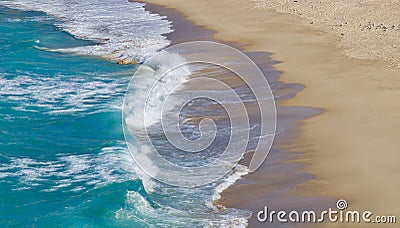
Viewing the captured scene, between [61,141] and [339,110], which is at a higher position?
[339,110]

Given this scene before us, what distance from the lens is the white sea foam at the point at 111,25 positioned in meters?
22.9

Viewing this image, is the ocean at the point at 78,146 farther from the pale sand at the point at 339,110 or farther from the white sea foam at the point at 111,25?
the pale sand at the point at 339,110

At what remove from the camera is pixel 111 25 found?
2806 cm

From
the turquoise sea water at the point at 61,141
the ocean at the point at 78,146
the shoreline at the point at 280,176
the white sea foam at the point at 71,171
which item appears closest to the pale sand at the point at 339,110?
the shoreline at the point at 280,176

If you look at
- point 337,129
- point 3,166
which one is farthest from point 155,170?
point 337,129

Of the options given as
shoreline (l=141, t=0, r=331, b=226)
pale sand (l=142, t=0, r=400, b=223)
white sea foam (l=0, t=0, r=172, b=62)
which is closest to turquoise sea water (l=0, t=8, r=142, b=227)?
white sea foam (l=0, t=0, r=172, b=62)

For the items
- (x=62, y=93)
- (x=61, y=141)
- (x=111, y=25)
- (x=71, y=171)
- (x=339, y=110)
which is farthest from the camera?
(x=111, y=25)

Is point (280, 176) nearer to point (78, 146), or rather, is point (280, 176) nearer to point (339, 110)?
point (339, 110)

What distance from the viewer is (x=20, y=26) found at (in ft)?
92.6

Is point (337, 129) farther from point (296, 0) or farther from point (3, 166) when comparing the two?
point (296, 0)

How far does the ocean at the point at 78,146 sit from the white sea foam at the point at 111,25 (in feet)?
0.37

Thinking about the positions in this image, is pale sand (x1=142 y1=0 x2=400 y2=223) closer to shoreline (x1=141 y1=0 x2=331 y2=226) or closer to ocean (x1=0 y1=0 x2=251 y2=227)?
shoreline (x1=141 y1=0 x2=331 y2=226)

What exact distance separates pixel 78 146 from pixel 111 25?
15.6 metres

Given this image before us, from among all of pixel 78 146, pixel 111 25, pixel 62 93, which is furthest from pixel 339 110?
pixel 111 25
